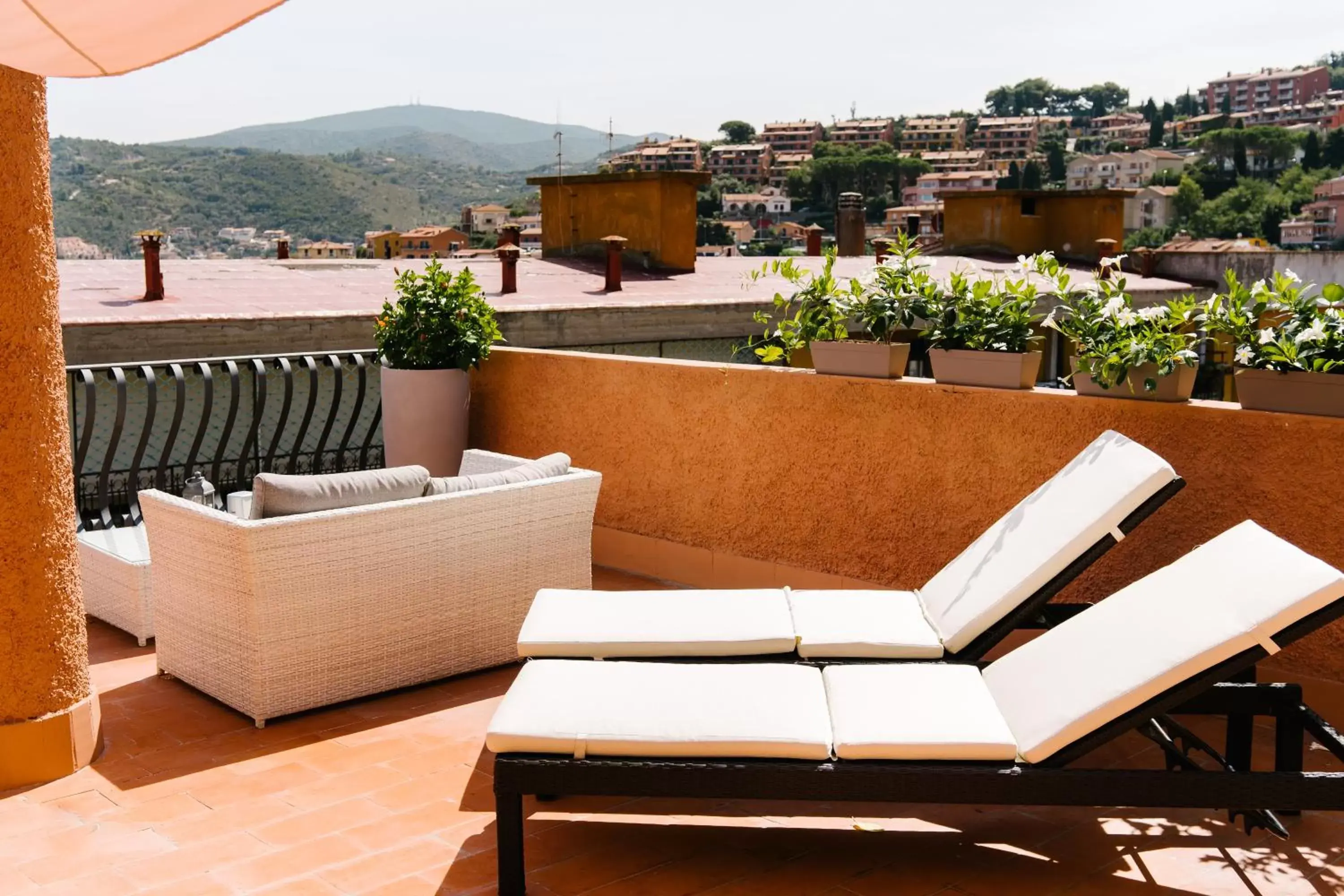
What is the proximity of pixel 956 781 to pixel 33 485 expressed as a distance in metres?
2.76

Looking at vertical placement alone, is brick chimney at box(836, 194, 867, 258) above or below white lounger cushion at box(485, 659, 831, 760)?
above

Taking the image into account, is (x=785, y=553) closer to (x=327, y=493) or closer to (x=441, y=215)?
(x=327, y=493)

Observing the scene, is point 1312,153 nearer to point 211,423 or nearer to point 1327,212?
point 1327,212

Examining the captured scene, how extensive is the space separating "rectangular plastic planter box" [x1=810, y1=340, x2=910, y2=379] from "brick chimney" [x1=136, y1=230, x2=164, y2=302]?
7.46 meters

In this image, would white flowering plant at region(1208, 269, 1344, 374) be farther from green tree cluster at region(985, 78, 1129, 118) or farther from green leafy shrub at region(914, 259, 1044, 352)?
green tree cluster at region(985, 78, 1129, 118)

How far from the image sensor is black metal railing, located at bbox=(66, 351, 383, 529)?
20.2 ft

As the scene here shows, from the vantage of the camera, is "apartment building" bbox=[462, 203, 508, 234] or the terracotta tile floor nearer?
the terracotta tile floor

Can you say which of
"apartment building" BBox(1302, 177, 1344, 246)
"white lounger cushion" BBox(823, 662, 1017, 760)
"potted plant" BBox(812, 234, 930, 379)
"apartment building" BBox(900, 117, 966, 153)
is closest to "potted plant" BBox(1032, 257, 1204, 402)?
"potted plant" BBox(812, 234, 930, 379)

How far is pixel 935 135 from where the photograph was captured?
134375 millimetres

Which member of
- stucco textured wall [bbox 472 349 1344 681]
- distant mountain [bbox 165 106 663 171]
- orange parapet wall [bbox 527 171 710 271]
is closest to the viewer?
stucco textured wall [bbox 472 349 1344 681]

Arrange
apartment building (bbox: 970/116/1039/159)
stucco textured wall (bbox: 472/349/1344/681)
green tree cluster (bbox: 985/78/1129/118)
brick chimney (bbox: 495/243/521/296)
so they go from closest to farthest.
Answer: stucco textured wall (bbox: 472/349/1344/681) → brick chimney (bbox: 495/243/521/296) → apartment building (bbox: 970/116/1039/159) → green tree cluster (bbox: 985/78/1129/118)

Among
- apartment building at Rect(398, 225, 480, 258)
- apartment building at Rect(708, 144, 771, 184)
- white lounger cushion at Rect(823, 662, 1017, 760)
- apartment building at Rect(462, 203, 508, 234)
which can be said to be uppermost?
Answer: apartment building at Rect(708, 144, 771, 184)

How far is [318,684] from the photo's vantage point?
14.3ft

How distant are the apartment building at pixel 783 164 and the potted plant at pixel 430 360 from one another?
88930 millimetres
